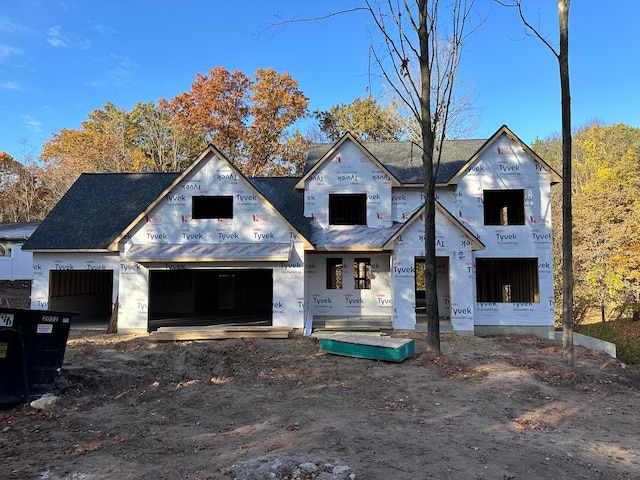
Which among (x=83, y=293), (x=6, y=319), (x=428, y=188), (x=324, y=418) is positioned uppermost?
(x=428, y=188)

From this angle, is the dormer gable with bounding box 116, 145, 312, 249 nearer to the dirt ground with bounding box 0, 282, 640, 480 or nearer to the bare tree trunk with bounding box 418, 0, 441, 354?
the dirt ground with bounding box 0, 282, 640, 480

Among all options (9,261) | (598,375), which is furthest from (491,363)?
(9,261)

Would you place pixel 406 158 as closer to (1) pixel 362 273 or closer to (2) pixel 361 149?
(2) pixel 361 149

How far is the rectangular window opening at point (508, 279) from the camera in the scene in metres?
16.4

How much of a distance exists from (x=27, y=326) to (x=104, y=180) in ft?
44.5

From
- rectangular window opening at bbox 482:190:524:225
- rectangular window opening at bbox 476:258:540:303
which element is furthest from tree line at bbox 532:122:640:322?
rectangular window opening at bbox 476:258:540:303

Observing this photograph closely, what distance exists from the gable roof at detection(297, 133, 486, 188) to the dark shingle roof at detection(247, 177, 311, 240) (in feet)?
3.55

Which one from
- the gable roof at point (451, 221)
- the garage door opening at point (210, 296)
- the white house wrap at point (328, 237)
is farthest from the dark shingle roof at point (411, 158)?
the garage door opening at point (210, 296)

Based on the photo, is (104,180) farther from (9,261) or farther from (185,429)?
(185,429)

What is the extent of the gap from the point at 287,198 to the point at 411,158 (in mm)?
5529

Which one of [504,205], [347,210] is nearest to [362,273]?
[347,210]

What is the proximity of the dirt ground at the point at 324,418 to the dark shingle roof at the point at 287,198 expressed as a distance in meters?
5.15

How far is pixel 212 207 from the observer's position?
1739 centimetres

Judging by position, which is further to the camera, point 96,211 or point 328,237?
point 96,211
